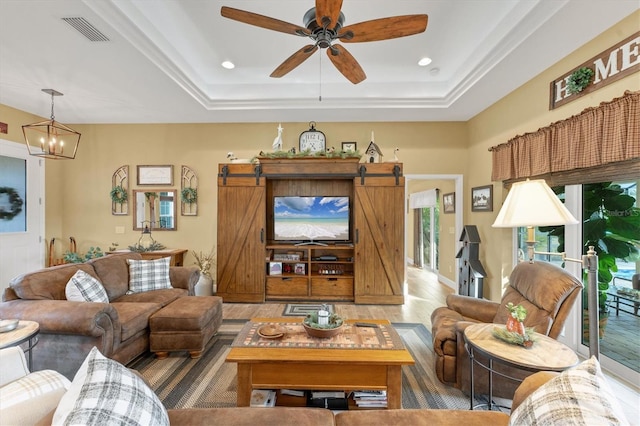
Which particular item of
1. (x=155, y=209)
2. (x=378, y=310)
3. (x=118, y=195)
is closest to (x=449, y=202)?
(x=378, y=310)

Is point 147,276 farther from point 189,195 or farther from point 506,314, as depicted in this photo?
point 506,314

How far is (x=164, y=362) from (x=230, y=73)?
370 cm

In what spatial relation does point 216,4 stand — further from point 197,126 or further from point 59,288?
point 59,288

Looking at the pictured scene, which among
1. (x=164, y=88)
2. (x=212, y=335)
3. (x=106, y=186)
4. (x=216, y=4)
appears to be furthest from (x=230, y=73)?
(x=212, y=335)

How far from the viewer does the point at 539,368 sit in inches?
58.4

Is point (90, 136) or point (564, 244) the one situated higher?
point (90, 136)

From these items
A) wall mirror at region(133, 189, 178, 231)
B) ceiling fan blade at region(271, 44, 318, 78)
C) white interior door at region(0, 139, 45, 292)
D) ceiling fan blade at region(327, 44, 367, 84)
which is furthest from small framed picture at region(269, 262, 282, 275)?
white interior door at region(0, 139, 45, 292)

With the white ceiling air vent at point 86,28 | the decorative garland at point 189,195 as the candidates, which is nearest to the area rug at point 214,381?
the decorative garland at point 189,195

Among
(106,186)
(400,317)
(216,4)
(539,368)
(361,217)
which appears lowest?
(400,317)

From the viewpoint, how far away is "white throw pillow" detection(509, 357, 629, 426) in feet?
2.73

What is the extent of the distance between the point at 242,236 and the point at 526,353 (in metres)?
3.74

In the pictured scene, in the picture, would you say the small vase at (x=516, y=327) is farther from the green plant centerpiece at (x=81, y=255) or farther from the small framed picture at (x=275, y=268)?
the green plant centerpiece at (x=81, y=255)

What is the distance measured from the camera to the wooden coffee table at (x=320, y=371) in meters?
1.84

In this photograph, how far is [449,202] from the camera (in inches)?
228
